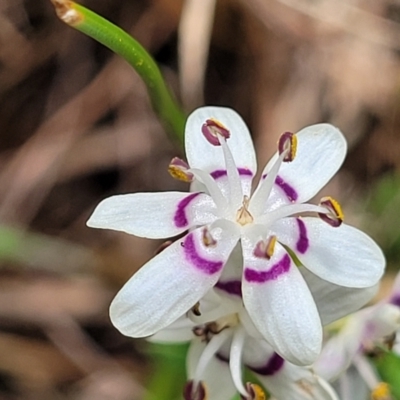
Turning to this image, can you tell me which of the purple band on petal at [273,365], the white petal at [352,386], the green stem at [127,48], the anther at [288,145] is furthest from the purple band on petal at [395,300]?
the green stem at [127,48]

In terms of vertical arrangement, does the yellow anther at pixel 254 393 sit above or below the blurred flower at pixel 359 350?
above

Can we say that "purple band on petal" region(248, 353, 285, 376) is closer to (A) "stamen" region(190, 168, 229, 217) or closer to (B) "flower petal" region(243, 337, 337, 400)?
(B) "flower petal" region(243, 337, 337, 400)

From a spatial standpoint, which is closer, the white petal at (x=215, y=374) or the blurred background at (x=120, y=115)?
the white petal at (x=215, y=374)

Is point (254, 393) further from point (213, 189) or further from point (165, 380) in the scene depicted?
point (165, 380)

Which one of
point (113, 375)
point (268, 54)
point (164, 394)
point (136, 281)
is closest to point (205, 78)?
point (268, 54)

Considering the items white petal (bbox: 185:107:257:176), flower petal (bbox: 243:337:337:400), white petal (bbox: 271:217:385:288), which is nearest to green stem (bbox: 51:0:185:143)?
white petal (bbox: 185:107:257:176)

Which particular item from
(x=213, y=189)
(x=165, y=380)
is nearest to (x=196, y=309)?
(x=213, y=189)

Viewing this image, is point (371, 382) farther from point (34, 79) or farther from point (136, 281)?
point (34, 79)

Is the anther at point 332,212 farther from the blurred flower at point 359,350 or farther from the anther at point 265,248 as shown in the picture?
the blurred flower at point 359,350

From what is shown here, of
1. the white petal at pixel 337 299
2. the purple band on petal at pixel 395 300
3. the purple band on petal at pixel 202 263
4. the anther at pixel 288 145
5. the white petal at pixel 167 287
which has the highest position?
the anther at pixel 288 145
